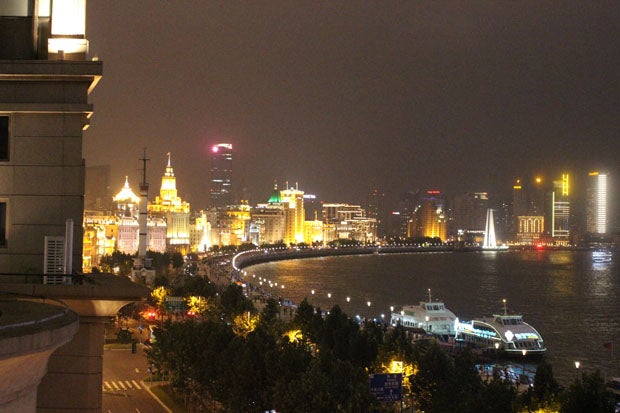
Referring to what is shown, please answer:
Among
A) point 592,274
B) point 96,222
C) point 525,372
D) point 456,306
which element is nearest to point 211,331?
point 525,372

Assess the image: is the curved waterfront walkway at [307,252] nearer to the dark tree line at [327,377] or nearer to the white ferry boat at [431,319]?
the white ferry boat at [431,319]

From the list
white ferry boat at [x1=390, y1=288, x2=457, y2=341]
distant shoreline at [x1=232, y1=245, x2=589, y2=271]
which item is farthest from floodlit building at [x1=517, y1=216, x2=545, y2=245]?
white ferry boat at [x1=390, y1=288, x2=457, y2=341]

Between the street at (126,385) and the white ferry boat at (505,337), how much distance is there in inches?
500

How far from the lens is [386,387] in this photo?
12.5 m

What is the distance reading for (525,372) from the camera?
24031mm

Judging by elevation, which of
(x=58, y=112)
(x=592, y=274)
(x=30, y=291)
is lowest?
(x=592, y=274)

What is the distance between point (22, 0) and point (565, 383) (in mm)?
21959

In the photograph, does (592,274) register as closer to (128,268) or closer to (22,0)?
(128,268)

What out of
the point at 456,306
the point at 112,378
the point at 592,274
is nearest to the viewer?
the point at 112,378

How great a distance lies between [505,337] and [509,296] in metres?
27.5

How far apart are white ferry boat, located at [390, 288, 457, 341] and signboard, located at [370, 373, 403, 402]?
19177 mm

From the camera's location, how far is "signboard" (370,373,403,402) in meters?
12.5

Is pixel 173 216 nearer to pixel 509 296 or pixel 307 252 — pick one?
pixel 307 252

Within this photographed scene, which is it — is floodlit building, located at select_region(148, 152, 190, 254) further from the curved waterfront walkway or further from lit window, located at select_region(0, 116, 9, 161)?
lit window, located at select_region(0, 116, 9, 161)
